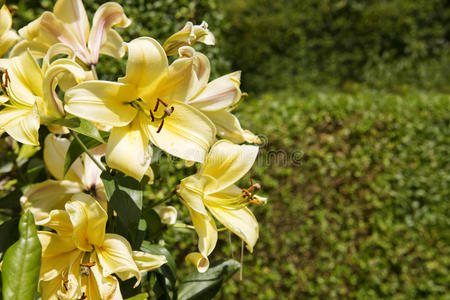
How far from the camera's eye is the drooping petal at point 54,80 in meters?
0.65

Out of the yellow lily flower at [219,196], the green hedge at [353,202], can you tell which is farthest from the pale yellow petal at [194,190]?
the green hedge at [353,202]

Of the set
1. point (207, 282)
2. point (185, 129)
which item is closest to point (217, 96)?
point (185, 129)

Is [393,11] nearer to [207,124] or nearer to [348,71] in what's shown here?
[348,71]

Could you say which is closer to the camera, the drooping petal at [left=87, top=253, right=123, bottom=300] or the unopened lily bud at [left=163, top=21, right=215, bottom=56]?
the drooping petal at [left=87, top=253, right=123, bottom=300]

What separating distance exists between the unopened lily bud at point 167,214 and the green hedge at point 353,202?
183cm

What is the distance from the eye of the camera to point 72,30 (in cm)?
86

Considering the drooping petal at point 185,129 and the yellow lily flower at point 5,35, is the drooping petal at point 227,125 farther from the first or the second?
the yellow lily flower at point 5,35

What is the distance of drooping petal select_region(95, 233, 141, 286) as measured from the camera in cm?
67

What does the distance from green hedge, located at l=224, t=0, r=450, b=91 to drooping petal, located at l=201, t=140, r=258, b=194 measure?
280 inches

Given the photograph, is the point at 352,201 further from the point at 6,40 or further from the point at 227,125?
the point at 6,40

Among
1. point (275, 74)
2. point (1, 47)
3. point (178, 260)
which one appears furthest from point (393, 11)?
point (1, 47)

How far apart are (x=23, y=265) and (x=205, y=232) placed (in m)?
0.28

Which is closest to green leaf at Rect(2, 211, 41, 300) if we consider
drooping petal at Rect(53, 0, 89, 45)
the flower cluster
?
the flower cluster

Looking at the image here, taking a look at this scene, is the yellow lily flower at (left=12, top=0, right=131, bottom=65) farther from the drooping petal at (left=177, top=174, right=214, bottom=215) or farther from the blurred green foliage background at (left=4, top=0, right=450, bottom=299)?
the blurred green foliage background at (left=4, top=0, right=450, bottom=299)
